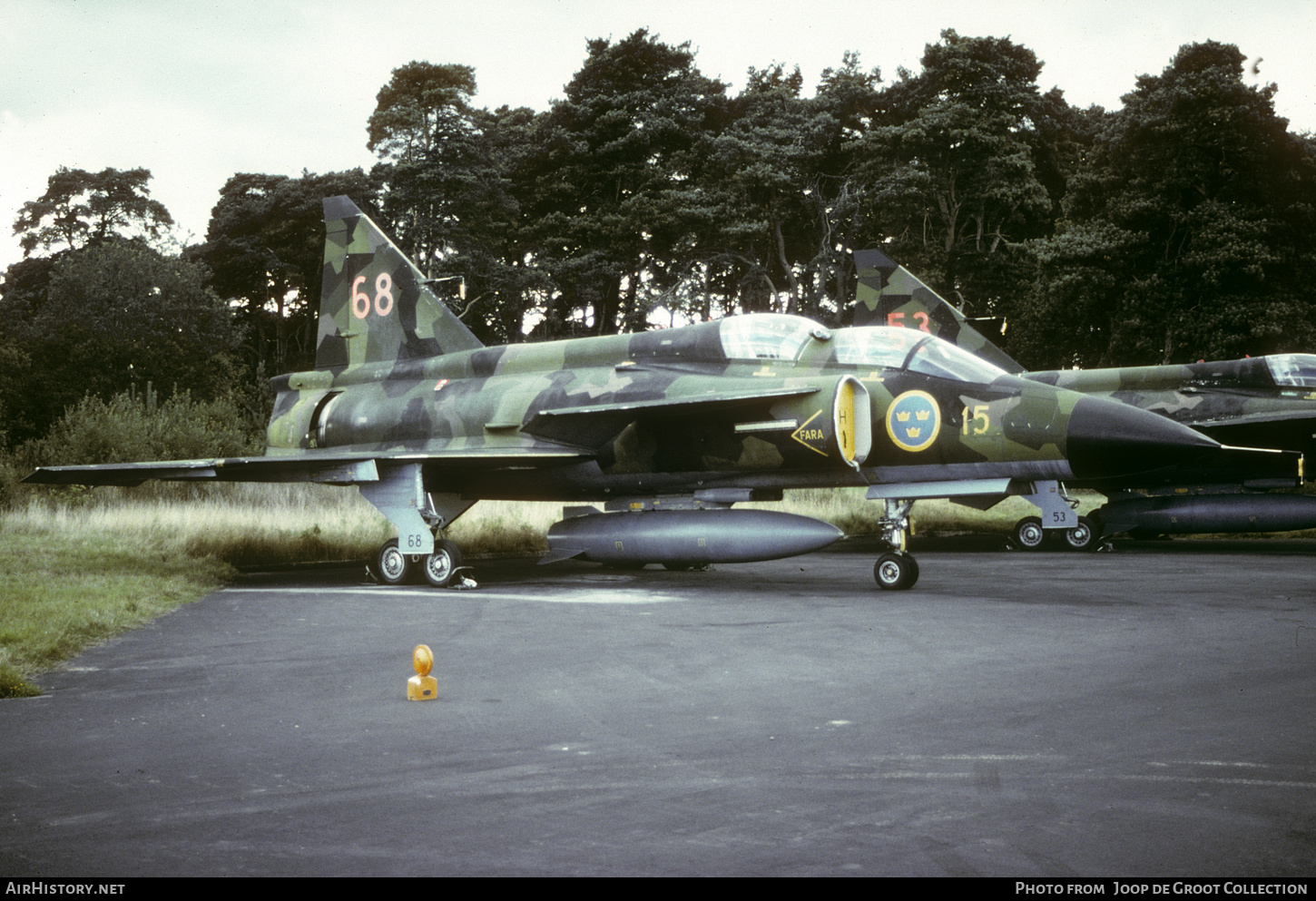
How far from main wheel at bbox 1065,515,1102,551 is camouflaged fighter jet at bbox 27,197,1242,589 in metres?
0.57

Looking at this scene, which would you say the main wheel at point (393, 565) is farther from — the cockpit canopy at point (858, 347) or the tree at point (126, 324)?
the tree at point (126, 324)

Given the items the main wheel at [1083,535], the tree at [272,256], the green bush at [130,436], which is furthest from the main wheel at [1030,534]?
the tree at [272,256]

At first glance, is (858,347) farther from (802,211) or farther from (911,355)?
(802,211)

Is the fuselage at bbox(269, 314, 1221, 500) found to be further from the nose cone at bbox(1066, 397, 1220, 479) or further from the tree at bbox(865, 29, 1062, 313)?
the tree at bbox(865, 29, 1062, 313)

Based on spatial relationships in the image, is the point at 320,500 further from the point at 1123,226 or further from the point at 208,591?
the point at 1123,226

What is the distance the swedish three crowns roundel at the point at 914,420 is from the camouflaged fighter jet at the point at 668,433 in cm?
1

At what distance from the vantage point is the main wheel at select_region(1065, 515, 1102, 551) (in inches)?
627

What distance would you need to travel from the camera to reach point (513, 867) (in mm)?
3172

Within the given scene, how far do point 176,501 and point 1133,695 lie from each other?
1829cm

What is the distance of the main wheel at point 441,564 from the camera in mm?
12109

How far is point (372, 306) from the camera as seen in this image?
51.8ft

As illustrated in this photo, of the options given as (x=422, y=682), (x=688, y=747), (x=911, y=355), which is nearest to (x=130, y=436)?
(x=911, y=355)
